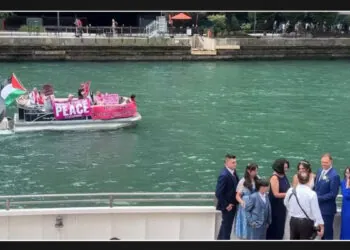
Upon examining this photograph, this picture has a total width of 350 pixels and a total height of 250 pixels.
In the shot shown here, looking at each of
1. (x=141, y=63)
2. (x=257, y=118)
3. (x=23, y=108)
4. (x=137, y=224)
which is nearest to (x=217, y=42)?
(x=141, y=63)

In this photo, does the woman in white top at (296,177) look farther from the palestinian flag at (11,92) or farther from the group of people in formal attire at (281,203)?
the palestinian flag at (11,92)

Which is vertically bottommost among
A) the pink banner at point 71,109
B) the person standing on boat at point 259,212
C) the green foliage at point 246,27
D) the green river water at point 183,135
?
the green river water at point 183,135

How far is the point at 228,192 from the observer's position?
615 cm

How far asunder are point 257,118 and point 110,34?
22.7 meters

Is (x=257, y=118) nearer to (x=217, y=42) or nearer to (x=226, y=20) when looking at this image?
(x=217, y=42)

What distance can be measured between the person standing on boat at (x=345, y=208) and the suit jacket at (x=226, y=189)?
3.22ft

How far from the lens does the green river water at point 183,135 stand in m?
16.4

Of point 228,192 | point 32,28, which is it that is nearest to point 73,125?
point 228,192

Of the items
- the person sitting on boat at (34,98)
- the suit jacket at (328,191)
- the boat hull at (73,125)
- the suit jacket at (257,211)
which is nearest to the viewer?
the suit jacket at (257,211)

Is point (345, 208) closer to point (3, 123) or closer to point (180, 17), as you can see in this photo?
point (3, 123)

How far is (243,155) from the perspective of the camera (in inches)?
732

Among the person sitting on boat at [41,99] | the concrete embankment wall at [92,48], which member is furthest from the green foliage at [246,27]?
the person sitting on boat at [41,99]

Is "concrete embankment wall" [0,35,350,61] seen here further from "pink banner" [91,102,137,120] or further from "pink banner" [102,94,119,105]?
"pink banner" [91,102,137,120]

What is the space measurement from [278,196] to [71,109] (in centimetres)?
1678
